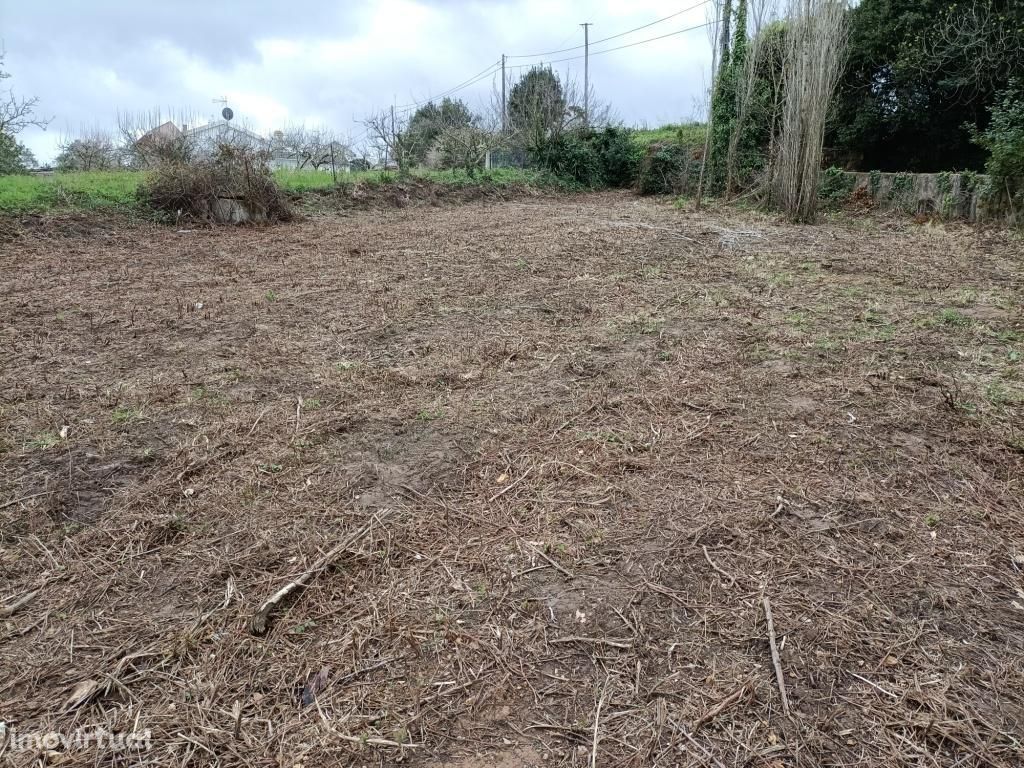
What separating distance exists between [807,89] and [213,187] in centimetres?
1017

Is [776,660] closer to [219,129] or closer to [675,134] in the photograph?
[219,129]

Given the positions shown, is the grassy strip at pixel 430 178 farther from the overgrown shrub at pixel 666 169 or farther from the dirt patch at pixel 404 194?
the overgrown shrub at pixel 666 169

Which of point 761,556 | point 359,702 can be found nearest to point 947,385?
point 761,556

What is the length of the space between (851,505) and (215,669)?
2245 mm

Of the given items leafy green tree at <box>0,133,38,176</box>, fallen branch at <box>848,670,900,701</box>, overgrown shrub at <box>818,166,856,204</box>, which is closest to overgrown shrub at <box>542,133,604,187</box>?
overgrown shrub at <box>818,166,856,204</box>

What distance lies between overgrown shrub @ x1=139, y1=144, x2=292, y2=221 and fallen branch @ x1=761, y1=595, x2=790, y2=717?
10790mm

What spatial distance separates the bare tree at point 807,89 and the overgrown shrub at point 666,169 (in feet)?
21.1

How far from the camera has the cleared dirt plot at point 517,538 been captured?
4.82ft

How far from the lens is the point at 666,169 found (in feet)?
58.3

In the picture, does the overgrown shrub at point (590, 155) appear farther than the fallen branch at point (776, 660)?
Yes

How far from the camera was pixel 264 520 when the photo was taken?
2.24m

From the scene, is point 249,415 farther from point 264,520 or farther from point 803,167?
point 803,167

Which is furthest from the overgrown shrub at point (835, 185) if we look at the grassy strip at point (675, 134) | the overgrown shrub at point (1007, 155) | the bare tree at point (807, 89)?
the grassy strip at point (675, 134)

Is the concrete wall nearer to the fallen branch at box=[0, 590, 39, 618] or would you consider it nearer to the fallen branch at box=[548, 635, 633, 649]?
the fallen branch at box=[548, 635, 633, 649]
